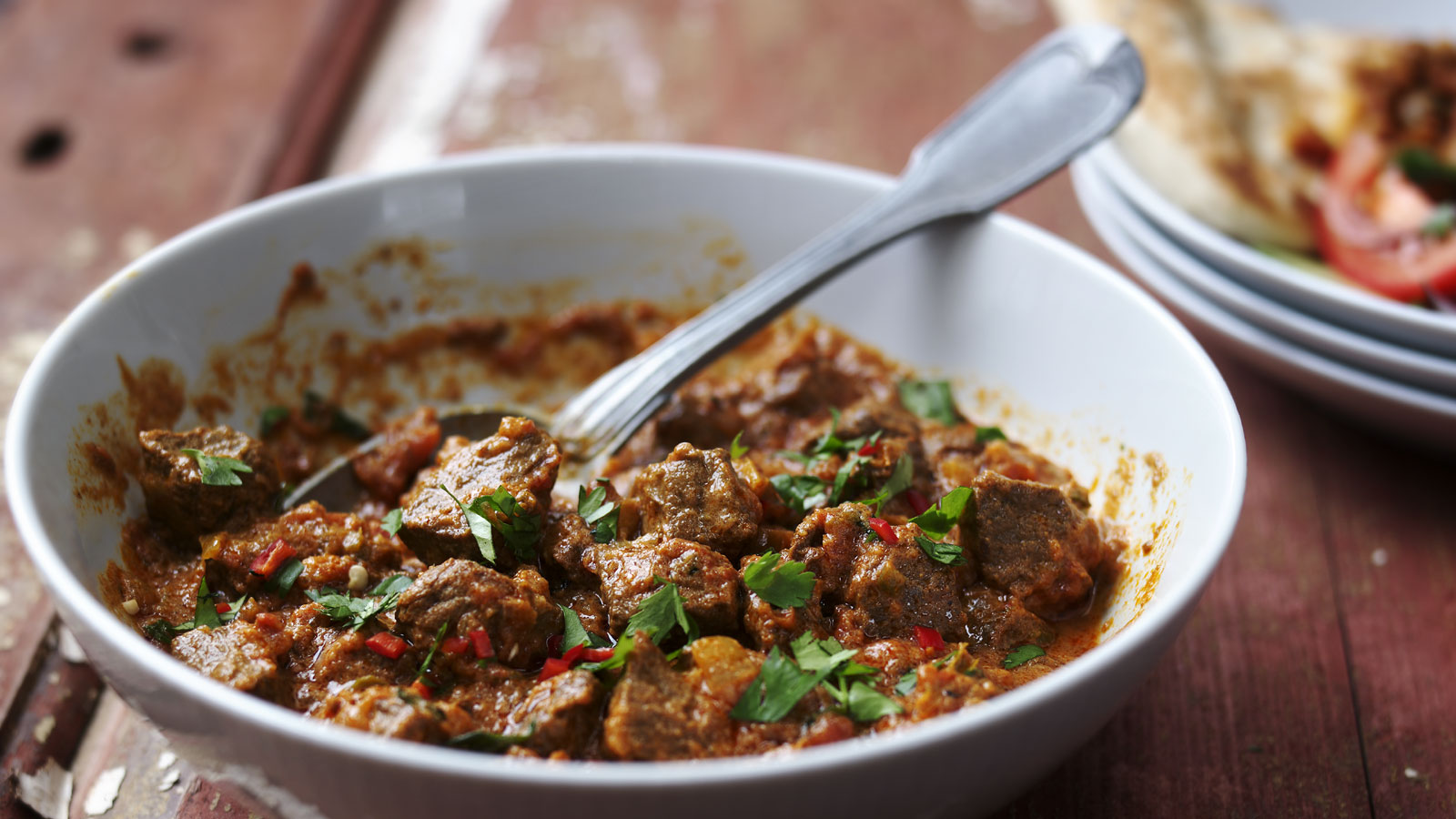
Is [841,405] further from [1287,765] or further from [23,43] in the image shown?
[23,43]

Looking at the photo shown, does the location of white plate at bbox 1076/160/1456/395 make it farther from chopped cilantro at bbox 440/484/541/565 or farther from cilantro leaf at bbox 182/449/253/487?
cilantro leaf at bbox 182/449/253/487

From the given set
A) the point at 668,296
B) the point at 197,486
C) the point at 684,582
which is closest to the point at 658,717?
the point at 684,582

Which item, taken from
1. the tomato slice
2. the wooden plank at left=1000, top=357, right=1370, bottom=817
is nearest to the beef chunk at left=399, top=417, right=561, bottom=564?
the wooden plank at left=1000, top=357, right=1370, bottom=817

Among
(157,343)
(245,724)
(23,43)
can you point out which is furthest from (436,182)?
(23,43)

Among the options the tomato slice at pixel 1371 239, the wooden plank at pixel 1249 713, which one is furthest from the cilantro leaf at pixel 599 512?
the tomato slice at pixel 1371 239

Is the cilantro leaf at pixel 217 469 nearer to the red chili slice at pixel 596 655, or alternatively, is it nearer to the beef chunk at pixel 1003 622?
the red chili slice at pixel 596 655

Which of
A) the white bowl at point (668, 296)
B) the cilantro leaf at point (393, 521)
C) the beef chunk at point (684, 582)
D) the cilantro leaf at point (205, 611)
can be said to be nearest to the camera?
the white bowl at point (668, 296)
